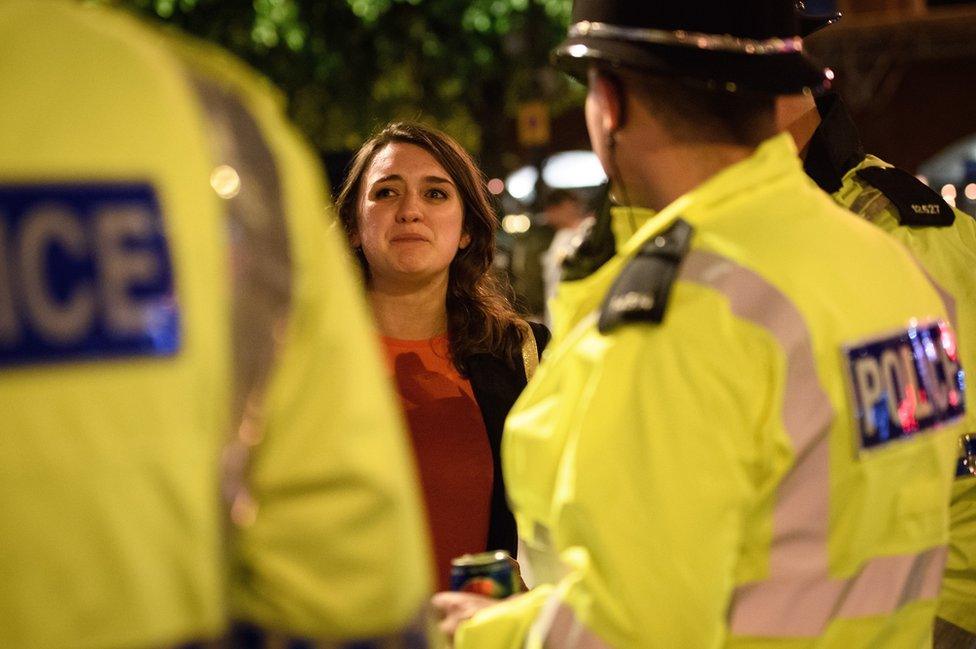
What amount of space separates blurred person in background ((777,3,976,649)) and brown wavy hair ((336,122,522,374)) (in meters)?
1.17

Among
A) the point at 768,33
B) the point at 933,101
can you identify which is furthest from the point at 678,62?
the point at 933,101

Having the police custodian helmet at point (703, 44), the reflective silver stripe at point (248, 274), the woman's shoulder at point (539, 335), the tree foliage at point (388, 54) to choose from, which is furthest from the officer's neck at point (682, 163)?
the tree foliage at point (388, 54)

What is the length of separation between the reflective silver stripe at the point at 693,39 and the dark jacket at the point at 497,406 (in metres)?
1.77

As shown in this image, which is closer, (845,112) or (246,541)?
(246,541)

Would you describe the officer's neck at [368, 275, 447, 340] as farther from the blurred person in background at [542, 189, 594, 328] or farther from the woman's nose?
the blurred person in background at [542, 189, 594, 328]

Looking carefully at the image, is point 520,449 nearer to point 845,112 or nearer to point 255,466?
point 255,466

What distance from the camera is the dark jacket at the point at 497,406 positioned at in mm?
3570

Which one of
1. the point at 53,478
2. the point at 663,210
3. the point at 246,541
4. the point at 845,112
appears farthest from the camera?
the point at 845,112

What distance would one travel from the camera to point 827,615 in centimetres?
195

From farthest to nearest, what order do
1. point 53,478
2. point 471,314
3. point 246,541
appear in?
point 471,314 → point 246,541 → point 53,478

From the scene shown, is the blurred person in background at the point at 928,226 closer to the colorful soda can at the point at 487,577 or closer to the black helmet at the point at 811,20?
the black helmet at the point at 811,20

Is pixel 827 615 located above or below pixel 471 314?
below

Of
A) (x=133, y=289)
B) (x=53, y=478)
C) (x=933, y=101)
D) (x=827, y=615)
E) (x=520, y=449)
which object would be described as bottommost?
(x=827, y=615)

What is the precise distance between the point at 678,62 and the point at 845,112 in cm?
156
